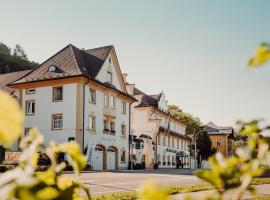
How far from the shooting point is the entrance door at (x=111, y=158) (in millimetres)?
40219

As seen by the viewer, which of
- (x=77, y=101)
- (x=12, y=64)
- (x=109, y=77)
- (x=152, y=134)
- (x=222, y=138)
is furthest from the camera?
(x=222, y=138)

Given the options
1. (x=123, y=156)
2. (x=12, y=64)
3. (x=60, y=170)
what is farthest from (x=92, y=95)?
(x=60, y=170)

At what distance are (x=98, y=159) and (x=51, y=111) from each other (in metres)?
6.35

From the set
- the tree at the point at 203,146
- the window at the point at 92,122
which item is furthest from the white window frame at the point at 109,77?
the tree at the point at 203,146

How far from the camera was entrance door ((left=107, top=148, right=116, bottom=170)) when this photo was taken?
1583 inches

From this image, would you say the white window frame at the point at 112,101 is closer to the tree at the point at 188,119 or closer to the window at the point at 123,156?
the window at the point at 123,156

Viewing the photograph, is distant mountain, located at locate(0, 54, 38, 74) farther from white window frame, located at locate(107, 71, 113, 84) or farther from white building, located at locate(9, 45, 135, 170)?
white window frame, located at locate(107, 71, 113, 84)

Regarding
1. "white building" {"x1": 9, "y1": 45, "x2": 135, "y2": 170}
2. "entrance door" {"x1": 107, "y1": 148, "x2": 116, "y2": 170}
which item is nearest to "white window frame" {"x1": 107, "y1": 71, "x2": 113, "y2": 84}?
"white building" {"x1": 9, "y1": 45, "x2": 135, "y2": 170}

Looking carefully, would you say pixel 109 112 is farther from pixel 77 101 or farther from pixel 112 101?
pixel 77 101

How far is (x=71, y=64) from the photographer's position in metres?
39.2

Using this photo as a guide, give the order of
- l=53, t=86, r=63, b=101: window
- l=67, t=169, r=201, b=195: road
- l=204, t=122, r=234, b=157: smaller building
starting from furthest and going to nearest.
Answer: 1. l=204, t=122, r=234, b=157: smaller building
2. l=53, t=86, r=63, b=101: window
3. l=67, t=169, r=201, b=195: road

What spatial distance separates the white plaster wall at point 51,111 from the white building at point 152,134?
13.6 m

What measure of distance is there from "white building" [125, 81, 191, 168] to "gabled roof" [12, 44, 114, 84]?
11585 millimetres

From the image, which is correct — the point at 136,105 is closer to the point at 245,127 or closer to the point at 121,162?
the point at 121,162
